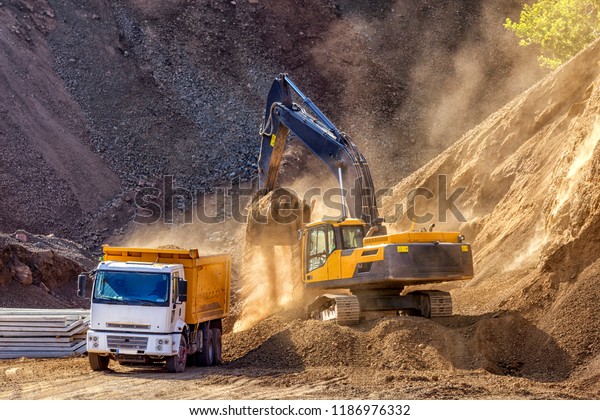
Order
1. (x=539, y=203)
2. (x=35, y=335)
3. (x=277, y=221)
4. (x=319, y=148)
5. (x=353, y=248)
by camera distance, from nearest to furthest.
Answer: (x=353, y=248) → (x=35, y=335) → (x=319, y=148) → (x=277, y=221) → (x=539, y=203)

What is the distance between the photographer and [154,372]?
63.7ft

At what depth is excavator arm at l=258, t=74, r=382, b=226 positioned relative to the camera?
2283 centimetres

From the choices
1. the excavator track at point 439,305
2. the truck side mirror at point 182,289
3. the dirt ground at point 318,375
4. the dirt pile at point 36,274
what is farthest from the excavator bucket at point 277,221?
the dirt pile at point 36,274

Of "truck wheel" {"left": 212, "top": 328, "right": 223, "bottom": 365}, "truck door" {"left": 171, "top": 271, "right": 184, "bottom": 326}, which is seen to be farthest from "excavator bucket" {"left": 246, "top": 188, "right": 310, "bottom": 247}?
"truck door" {"left": 171, "top": 271, "right": 184, "bottom": 326}

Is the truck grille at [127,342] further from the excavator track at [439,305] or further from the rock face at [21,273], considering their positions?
the rock face at [21,273]

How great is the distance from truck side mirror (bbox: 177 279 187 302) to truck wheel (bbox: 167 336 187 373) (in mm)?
785

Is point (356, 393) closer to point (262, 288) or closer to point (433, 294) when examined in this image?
point (433, 294)

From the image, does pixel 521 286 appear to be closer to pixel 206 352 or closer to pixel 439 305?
pixel 439 305

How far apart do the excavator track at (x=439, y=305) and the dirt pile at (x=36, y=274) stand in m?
13.8

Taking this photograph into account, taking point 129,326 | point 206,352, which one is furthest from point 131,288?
Result: point 206,352

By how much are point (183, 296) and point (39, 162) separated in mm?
25436

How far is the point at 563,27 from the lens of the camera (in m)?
38.6

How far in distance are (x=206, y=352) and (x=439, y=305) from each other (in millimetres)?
5158

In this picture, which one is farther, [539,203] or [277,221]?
[539,203]
